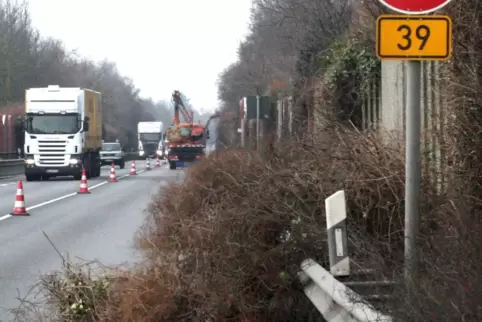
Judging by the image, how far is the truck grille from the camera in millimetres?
35031

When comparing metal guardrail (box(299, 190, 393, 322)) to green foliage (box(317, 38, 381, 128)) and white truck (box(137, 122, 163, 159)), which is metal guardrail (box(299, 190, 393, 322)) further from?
white truck (box(137, 122, 163, 159))

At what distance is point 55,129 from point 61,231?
1945cm

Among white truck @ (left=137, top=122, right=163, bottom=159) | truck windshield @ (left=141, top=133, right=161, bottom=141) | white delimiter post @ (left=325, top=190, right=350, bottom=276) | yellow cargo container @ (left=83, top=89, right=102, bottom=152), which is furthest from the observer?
truck windshield @ (left=141, top=133, right=161, bottom=141)

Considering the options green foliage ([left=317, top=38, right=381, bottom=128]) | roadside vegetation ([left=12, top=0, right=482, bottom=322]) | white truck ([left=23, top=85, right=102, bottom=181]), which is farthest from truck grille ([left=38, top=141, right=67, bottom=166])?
roadside vegetation ([left=12, top=0, right=482, bottom=322])

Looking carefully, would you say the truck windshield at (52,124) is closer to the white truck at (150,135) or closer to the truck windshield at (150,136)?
the white truck at (150,135)

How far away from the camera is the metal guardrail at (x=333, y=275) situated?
5586 mm

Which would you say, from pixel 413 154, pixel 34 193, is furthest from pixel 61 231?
pixel 34 193

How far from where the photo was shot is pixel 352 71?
16.6 meters

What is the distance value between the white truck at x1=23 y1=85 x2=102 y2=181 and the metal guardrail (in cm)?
2889

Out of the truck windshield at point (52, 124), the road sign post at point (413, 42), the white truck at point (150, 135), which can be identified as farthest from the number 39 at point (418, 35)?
the white truck at point (150, 135)

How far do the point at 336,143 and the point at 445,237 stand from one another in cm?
403

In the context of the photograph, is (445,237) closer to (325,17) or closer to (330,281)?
(330,281)

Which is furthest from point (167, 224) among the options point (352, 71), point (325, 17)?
point (325, 17)

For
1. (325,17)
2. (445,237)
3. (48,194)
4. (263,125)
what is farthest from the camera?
(325,17)
